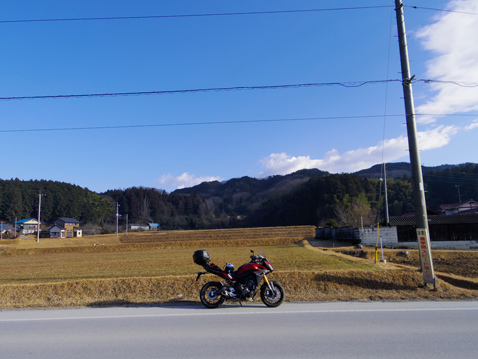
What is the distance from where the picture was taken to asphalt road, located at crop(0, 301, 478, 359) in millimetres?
5160

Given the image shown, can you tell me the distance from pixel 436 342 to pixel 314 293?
464 cm

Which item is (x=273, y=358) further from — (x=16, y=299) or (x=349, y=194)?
(x=349, y=194)

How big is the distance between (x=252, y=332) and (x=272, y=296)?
90.0 inches

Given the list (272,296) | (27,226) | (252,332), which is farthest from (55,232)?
(252,332)

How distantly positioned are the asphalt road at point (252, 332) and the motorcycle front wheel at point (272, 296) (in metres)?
0.15

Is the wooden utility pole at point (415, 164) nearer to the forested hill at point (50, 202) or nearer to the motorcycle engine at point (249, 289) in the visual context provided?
the motorcycle engine at point (249, 289)

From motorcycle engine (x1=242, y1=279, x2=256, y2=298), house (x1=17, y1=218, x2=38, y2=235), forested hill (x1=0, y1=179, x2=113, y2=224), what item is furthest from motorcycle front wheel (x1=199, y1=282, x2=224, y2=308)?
forested hill (x1=0, y1=179, x2=113, y2=224)

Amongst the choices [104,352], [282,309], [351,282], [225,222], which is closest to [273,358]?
[104,352]

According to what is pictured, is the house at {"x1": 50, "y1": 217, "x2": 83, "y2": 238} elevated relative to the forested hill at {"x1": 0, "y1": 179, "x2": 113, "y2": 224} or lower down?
lower down

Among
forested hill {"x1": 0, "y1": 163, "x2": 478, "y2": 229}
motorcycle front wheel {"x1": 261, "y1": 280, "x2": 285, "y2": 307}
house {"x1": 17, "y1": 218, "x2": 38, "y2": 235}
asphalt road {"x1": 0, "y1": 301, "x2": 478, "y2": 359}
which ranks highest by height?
forested hill {"x1": 0, "y1": 163, "x2": 478, "y2": 229}

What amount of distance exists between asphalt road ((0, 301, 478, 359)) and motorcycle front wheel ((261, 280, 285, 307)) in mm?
152

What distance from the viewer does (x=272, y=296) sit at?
329 inches

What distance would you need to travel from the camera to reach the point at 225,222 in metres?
139

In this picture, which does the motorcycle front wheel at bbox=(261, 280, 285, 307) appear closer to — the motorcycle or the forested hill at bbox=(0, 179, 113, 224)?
the motorcycle
